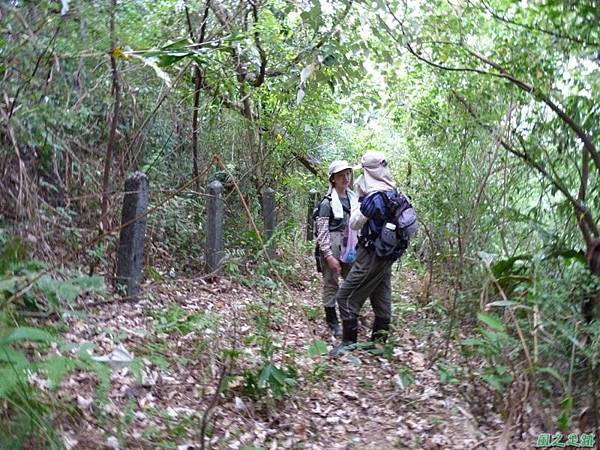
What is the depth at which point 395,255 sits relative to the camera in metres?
5.82

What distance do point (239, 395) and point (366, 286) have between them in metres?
1.86

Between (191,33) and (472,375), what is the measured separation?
493cm

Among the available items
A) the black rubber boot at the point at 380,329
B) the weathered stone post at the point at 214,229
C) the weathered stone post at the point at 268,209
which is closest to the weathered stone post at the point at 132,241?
the weathered stone post at the point at 214,229

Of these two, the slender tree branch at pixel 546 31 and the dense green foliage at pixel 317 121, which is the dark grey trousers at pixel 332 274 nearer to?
the dense green foliage at pixel 317 121

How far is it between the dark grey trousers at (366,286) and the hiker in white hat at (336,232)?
0.57 meters

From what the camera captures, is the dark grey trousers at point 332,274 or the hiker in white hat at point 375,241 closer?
the hiker in white hat at point 375,241

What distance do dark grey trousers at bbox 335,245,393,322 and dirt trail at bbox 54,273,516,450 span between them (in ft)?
1.31

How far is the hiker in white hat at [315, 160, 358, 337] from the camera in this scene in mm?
6668

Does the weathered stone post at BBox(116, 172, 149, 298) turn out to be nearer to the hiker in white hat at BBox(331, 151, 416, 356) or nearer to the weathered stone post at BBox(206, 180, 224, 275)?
the weathered stone post at BBox(206, 180, 224, 275)

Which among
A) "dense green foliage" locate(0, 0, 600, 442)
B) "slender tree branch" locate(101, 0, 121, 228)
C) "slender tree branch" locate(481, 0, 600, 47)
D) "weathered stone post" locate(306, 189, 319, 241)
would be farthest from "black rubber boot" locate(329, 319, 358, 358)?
"weathered stone post" locate(306, 189, 319, 241)

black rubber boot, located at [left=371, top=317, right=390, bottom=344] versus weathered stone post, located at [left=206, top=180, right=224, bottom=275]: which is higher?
weathered stone post, located at [left=206, top=180, right=224, bottom=275]

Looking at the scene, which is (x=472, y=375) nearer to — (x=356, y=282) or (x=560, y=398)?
(x=560, y=398)

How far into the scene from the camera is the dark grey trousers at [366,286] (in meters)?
5.93

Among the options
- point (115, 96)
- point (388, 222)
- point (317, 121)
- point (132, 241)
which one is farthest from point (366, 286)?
point (317, 121)
